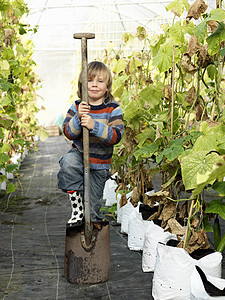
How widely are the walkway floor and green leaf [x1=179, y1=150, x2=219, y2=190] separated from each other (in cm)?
64

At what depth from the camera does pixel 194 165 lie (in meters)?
1.17

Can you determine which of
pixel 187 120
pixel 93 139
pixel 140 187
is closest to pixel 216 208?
pixel 187 120

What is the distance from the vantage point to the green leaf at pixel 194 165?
3.78ft

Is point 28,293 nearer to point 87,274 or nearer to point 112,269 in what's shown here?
point 87,274

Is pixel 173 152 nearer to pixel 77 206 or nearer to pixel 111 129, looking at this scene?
pixel 111 129

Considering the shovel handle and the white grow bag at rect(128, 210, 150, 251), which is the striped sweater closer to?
the shovel handle

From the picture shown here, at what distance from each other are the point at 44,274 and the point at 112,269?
295mm

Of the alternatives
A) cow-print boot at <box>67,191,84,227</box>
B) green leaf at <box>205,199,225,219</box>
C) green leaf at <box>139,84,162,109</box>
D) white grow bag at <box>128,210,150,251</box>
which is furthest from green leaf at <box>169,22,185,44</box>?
white grow bag at <box>128,210,150,251</box>

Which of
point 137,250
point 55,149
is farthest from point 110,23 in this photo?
point 137,250

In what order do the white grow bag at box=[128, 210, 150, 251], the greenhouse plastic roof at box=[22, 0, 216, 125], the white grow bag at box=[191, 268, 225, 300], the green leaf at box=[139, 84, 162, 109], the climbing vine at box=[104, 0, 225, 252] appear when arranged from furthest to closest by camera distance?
the greenhouse plastic roof at box=[22, 0, 216, 125]
the white grow bag at box=[128, 210, 150, 251]
the green leaf at box=[139, 84, 162, 109]
the climbing vine at box=[104, 0, 225, 252]
the white grow bag at box=[191, 268, 225, 300]

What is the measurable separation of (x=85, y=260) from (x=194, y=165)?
73 centimetres

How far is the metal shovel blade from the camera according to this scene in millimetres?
1674

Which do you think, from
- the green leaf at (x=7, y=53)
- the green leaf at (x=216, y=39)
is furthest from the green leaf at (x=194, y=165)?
the green leaf at (x=7, y=53)

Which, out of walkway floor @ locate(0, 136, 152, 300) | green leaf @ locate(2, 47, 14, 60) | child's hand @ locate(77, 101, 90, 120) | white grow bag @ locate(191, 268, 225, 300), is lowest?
walkway floor @ locate(0, 136, 152, 300)
